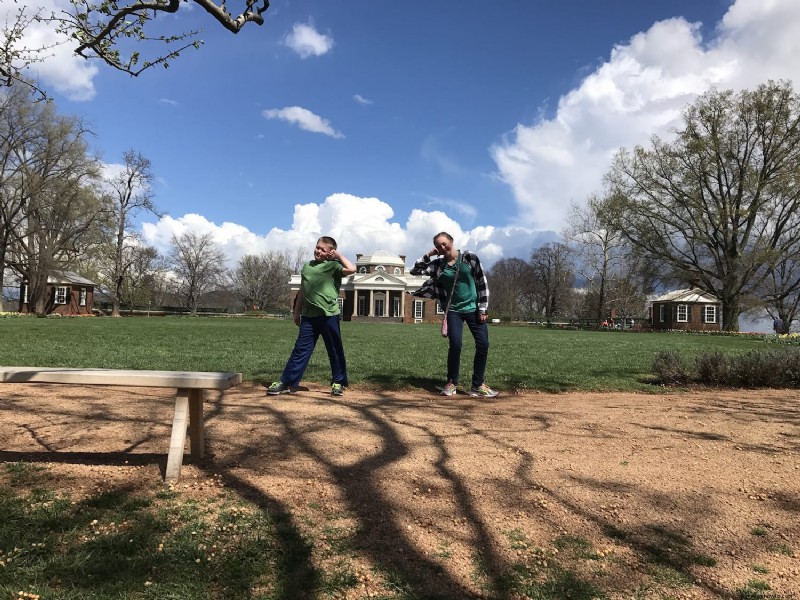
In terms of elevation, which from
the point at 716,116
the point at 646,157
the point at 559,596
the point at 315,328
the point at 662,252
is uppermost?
the point at 716,116

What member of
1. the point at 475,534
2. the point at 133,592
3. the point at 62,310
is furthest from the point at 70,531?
the point at 62,310

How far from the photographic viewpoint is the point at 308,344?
6.00m

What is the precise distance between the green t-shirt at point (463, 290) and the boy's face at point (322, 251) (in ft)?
4.66

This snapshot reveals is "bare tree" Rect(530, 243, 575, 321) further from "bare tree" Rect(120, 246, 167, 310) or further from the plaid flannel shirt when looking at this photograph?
the plaid flannel shirt

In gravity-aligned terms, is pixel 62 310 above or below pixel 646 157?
below

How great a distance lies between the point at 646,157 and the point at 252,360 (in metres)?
35.1

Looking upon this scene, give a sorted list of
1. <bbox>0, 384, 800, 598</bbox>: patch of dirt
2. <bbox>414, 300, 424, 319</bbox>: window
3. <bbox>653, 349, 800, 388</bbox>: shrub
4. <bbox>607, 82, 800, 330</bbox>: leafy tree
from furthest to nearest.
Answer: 1. <bbox>414, 300, 424, 319</bbox>: window
2. <bbox>607, 82, 800, 330</bbox>: leafy tree
3. <bbox>653, 349, 800, 388</bbox>: shrub
4. <bbox>0, 384, 800, 598</bbox>: patch of dirt

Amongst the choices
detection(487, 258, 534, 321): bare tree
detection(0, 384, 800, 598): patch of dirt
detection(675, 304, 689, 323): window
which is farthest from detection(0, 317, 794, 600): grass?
detection(487, 258, 534, 321): bare tree

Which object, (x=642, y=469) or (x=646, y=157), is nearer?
(x=642, y=469)

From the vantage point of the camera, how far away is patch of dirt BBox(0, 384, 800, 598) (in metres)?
2.36

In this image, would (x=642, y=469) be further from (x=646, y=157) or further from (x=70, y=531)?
(x=646, y=157)

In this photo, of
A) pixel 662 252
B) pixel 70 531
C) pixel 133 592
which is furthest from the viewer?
pixel 662 252

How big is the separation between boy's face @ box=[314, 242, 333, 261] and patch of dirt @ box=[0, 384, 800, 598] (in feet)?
5.33

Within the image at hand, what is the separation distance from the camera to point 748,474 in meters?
3.46
